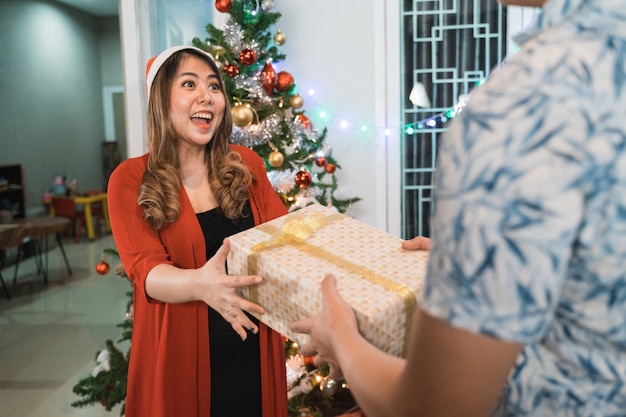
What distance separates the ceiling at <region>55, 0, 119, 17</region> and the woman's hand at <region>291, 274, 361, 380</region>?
9658mm

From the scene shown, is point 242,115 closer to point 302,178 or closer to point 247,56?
point 247,56

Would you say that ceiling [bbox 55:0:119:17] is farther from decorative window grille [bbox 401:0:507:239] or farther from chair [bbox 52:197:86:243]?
decorative window grille [bbox 401:0:507:239]

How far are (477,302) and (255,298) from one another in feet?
2.77

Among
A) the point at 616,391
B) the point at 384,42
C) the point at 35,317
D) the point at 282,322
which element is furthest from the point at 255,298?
the point at 35,317

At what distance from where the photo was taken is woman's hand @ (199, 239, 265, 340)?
1.29 m

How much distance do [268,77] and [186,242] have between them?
144 cm

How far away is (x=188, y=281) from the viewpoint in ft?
4.95

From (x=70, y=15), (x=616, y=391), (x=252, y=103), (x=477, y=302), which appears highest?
(x=70, y=15)

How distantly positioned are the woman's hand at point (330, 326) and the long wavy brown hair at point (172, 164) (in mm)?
911

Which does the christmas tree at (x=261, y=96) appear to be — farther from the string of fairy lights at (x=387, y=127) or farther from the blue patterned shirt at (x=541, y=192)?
the blue patterned shirt at (x=541, y=192)

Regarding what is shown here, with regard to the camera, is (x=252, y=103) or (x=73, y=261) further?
(x=73, y=261)

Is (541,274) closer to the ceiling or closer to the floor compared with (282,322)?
closer to the ceiling

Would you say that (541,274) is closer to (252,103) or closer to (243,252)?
(243,252)

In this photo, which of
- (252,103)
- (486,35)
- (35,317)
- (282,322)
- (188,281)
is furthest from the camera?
(35,317)
